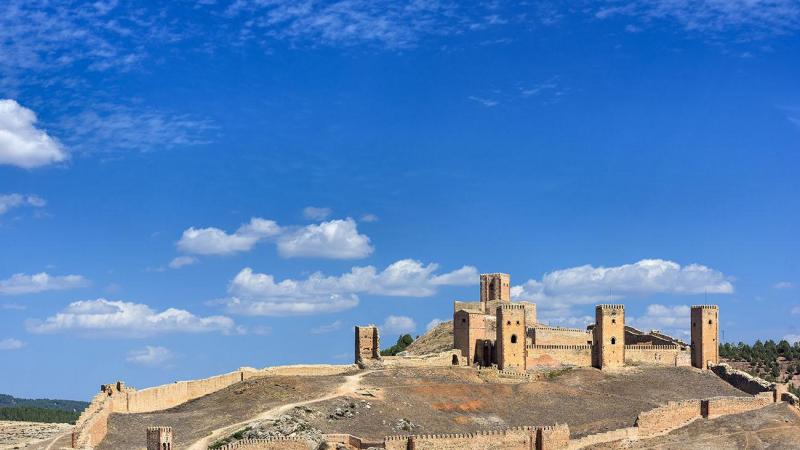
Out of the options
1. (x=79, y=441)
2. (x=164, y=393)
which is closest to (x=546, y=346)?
(x=164, y=393)

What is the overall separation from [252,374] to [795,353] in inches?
3107

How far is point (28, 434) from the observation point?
79250 millimetres

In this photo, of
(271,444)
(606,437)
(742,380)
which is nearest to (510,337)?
(606,437)

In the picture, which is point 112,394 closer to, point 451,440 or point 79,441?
point 79,441

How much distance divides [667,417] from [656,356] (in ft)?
50.7

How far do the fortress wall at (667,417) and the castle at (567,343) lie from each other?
11.2 metres

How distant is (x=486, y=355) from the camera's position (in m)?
89.5

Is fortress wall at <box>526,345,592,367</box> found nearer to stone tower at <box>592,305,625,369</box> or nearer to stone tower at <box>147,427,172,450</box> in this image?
stone tower at <box>592,305,625,369</box>

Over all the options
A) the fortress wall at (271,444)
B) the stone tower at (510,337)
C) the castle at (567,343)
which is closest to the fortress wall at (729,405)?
the castle at (567,343)

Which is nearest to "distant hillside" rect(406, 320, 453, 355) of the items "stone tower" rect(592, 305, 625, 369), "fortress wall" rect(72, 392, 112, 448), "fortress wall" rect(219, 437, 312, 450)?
"stone tower" rect(592, 305, 625, 369)

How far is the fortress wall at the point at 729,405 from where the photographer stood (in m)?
79.0

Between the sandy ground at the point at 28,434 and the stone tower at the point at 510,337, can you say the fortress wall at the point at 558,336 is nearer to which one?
the stone tower at the point at 510,337

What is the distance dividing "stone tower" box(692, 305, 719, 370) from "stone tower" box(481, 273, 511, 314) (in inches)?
750

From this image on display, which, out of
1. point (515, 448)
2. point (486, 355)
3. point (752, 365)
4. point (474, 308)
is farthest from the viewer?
point (752, 365)
